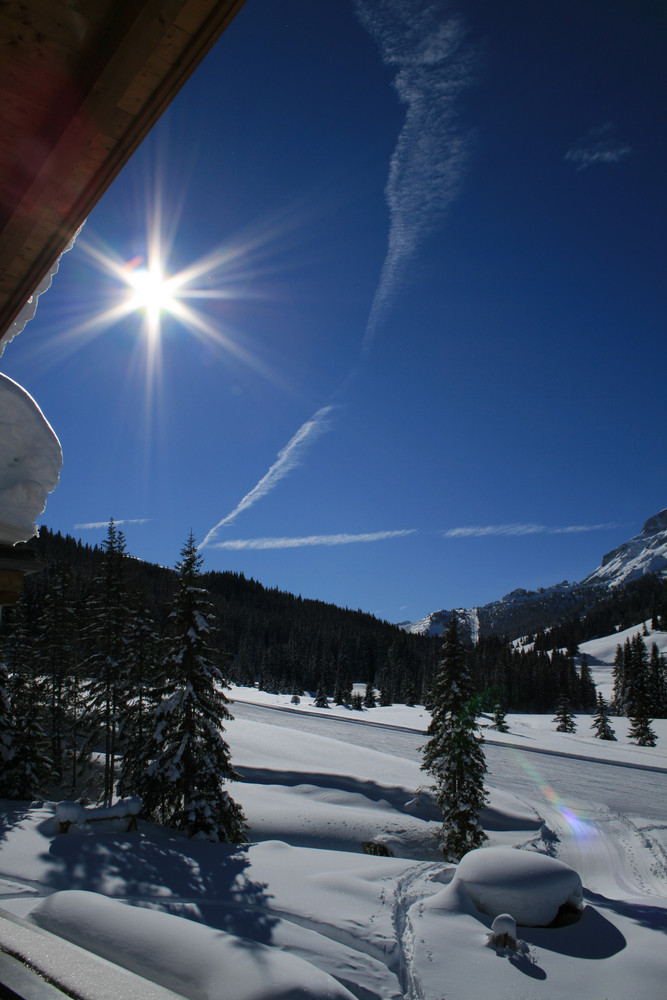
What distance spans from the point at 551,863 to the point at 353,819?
12682mm

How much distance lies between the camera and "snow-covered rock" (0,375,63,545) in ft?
10.4

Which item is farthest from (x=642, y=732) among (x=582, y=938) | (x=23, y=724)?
(x=23, y=724)

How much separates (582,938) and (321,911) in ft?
16.7

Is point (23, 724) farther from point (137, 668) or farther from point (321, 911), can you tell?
point (321, 911)

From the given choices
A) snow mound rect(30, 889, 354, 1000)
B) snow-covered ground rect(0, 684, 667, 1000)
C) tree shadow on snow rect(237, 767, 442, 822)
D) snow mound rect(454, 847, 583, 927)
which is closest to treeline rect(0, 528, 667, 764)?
tree shadow on snow rect(237, 767, 442, 822)

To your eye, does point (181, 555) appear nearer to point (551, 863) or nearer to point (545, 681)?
point (551, 863)

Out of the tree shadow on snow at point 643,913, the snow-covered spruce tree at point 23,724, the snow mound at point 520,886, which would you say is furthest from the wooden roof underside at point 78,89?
the snow-covered spruce tree at point 23,724

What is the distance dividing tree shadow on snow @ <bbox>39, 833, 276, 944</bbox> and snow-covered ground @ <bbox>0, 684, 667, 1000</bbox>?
0.05 m

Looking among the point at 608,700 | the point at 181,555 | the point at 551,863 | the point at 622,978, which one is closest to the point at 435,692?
the point at 551,863

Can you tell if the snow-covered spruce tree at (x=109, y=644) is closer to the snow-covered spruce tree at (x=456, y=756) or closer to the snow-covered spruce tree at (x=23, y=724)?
the snow-covered spruce tree at (x=23, y=724)

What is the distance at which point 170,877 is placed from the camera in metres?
10.4

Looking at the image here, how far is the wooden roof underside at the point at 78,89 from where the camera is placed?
210 cm

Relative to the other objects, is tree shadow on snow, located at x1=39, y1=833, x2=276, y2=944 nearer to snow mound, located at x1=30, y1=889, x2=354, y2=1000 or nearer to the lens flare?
snow mound, located at x1=30, y1=889, x2=354, y2=1000

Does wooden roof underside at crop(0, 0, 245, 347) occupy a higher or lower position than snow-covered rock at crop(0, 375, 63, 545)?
higher
